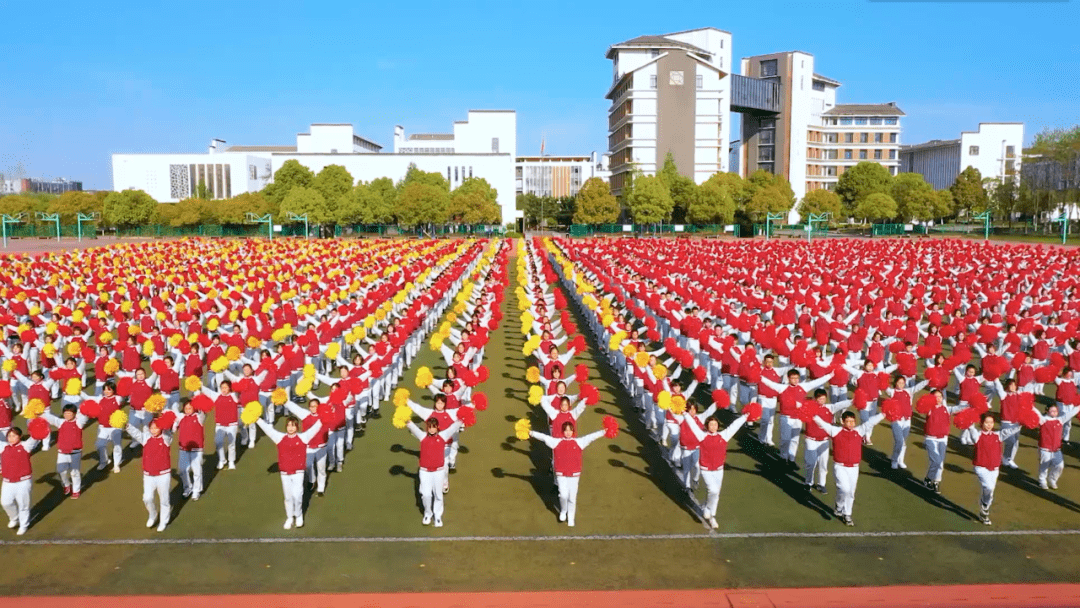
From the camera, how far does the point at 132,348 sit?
44.4ft

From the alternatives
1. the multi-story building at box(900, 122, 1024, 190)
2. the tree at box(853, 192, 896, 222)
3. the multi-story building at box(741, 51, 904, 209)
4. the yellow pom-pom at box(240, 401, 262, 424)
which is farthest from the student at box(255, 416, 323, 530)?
the multi-story building at box(900, 122, 1024, 190)

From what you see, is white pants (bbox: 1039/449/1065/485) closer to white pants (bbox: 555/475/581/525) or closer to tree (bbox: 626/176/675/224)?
white pants (bbox: 555/475/581/525)

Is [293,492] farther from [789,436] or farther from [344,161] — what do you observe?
[344,161]

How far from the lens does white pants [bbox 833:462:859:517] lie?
8961 mm

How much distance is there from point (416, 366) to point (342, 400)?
8030mm

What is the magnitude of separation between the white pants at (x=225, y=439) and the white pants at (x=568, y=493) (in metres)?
4.93

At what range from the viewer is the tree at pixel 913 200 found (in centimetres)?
8350

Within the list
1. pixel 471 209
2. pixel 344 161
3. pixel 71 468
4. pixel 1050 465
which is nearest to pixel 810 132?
pixel 471 209

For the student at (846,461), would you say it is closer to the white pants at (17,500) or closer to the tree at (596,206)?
the white pants at (17,500)

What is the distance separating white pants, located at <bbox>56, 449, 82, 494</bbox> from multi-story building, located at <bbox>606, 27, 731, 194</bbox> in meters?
85.0

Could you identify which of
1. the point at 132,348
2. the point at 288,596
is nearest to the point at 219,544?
the point at 288,596

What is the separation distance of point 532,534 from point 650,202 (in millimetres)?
68048

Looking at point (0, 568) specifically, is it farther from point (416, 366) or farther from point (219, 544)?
point (416, 366)

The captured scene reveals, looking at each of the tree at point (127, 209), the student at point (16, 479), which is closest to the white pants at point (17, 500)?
the student at point (16, 479)
